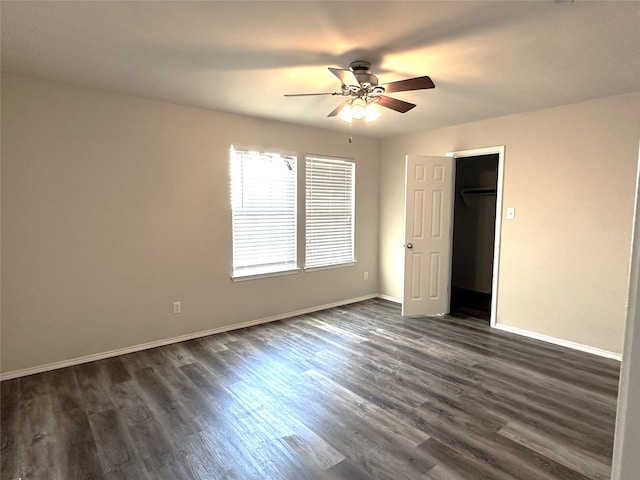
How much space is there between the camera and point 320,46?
236cm

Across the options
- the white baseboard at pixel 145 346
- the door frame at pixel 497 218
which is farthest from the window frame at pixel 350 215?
the door frame at pixel 497 218

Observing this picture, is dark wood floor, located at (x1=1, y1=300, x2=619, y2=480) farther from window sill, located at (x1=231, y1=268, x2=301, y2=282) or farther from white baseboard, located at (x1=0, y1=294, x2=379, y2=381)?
window sill, located at (x1=231, y1=268, x2=301, y2=282)

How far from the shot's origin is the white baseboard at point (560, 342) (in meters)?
3.48

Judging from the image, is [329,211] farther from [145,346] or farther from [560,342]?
[560,342]

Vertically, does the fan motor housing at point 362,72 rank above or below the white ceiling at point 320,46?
below

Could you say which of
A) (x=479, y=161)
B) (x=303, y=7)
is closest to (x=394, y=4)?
(x=303, y=7)

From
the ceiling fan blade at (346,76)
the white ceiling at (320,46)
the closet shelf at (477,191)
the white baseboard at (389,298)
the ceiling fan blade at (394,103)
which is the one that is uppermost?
the white ceiling at (320,46)

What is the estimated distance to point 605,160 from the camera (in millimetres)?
3426

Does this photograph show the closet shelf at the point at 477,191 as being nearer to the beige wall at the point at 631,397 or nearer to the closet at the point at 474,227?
the closet at the point at 474,227

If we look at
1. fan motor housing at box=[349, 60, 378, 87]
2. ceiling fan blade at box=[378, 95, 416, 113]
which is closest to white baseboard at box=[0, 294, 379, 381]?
ceiling fan blade at box=[378, 95, 416, 113]

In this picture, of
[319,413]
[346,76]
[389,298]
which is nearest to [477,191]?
[389,298]

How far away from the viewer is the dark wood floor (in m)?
2.00

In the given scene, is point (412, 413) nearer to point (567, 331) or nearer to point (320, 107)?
point (567, 331)

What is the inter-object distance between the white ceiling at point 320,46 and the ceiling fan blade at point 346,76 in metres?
0.10
